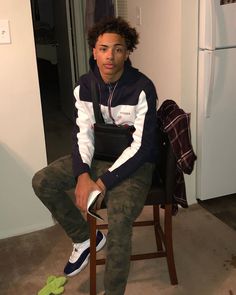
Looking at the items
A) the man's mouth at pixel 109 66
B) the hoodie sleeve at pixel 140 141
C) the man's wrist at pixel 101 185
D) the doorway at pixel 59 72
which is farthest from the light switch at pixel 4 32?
the doorway at pixel 59 72

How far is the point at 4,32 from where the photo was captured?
73.8 inches

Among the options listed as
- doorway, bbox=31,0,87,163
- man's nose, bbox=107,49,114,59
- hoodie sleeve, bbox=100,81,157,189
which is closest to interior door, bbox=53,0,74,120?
doorway, bbox=31,0,87,163

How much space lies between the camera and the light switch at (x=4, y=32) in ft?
6.11

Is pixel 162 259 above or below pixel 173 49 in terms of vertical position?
below

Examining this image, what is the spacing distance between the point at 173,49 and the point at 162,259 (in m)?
1.16

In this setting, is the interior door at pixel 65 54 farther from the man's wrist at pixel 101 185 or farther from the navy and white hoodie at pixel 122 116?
the man's wrist at pixel 101 185

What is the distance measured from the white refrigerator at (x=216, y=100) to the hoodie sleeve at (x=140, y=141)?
2.27ft

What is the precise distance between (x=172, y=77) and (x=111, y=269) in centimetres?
124

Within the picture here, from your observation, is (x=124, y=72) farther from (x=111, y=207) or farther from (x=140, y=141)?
(x=111, y=207)

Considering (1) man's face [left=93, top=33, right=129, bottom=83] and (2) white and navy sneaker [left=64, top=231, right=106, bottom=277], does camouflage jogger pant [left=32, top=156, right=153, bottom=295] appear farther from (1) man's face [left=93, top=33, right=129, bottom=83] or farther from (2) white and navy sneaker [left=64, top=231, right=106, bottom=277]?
(1) man's face [left=93, top=33, right=129, bottom=83]

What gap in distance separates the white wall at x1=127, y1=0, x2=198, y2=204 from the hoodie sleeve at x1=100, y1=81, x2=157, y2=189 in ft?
2.17

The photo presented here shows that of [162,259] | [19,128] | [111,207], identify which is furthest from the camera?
[19,128]

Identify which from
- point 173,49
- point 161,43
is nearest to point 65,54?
point 161,43

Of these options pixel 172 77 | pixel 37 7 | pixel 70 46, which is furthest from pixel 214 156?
pixel 37 7
